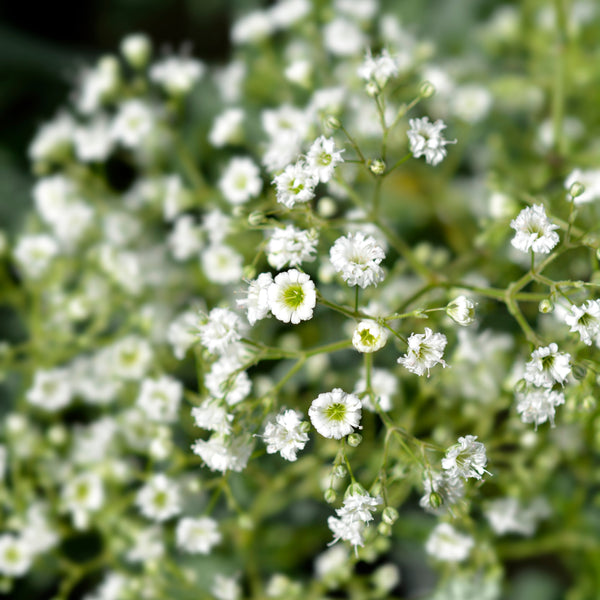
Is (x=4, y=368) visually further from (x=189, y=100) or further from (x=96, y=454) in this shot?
(x=189, y=100)

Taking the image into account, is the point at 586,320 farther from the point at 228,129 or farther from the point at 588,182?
the point at 228,129

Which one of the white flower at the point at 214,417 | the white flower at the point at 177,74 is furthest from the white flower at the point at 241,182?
the white flower at the point at 214,417

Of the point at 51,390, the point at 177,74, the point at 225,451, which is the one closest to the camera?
the point at 225,451

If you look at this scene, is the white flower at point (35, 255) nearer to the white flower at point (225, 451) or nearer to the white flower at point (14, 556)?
the white flower at point (14, 556)

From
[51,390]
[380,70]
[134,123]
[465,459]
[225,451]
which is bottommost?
[465,459]

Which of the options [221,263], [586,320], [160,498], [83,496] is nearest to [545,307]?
[586,320]
